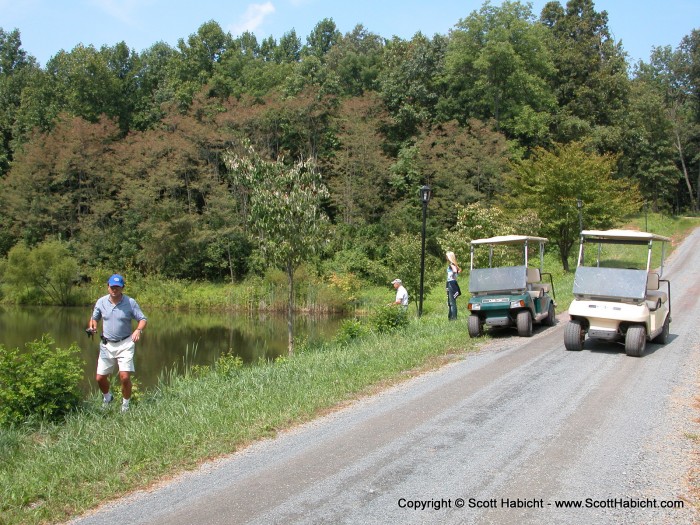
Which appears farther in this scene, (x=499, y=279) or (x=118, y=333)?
(x=499, y=279)

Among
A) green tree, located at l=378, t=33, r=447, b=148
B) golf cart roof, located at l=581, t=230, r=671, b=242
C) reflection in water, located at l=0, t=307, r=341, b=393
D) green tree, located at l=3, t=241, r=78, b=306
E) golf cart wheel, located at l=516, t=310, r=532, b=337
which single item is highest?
green tree, located at l=378, t=33, r=447, b=148

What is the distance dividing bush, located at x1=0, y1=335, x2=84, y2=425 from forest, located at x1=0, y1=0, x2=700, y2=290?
3054cm

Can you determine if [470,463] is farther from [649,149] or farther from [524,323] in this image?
[649,149]

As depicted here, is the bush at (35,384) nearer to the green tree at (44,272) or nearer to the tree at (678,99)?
the green tree at (44,272)

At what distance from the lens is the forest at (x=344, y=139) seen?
45.8 m

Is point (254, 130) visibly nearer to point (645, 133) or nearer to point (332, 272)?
point (332, 272)

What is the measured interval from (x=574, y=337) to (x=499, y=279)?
8.59ft

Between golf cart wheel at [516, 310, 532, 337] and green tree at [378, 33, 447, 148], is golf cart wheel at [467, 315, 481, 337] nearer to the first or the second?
golf cart wheel at [516, 310, 532, 337]

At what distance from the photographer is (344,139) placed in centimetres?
4756

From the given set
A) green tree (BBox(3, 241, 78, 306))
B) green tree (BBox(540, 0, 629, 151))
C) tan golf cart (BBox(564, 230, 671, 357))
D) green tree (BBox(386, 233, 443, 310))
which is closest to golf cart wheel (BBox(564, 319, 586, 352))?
tan golf cart (BBox(564, 230, 671, 357))

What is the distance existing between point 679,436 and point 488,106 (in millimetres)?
45453

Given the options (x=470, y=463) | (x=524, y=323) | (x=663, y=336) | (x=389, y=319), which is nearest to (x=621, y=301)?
(x=663, y=336)

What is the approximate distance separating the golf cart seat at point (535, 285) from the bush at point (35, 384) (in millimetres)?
9778

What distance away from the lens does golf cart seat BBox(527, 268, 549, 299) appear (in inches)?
563
